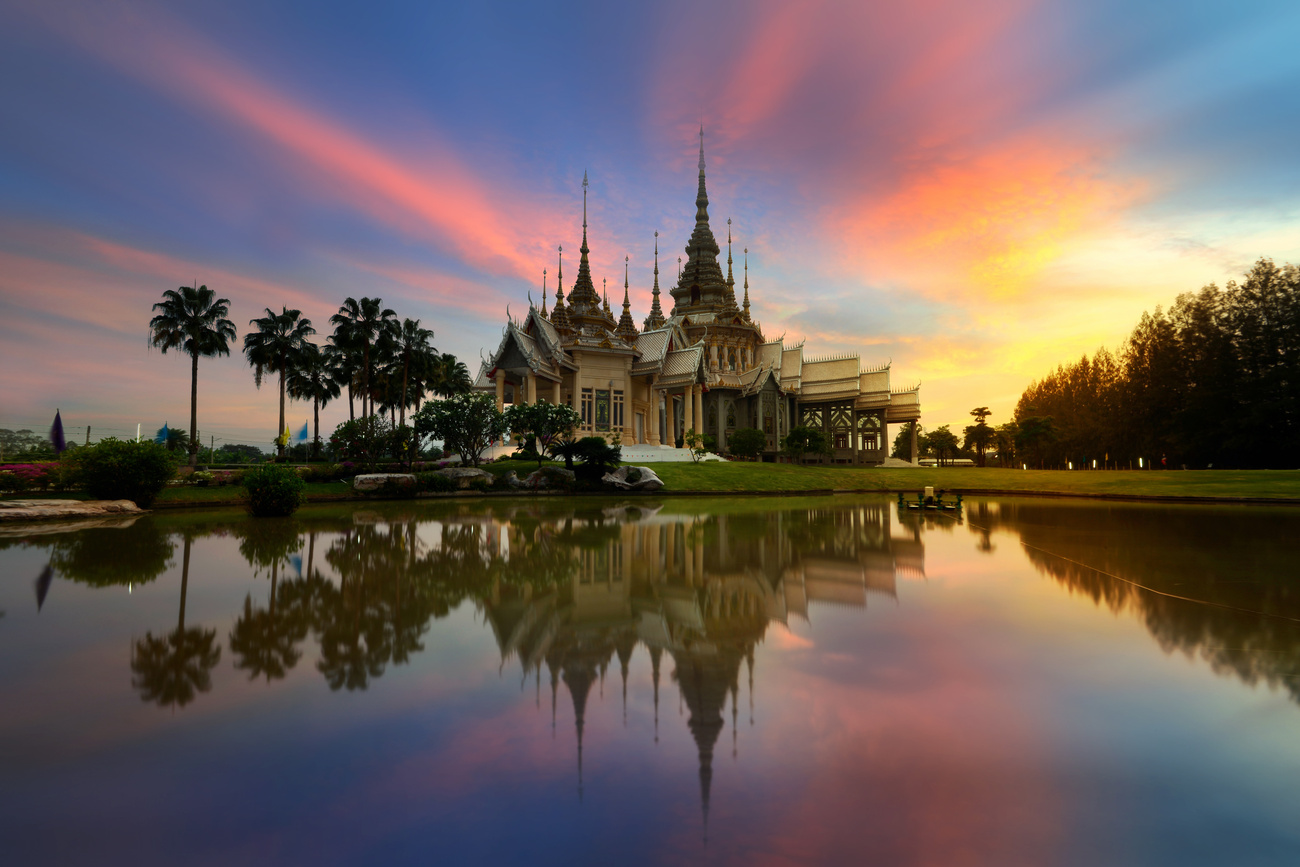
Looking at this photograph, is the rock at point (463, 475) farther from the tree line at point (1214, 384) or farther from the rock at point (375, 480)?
the tree line at point (1214, 384)

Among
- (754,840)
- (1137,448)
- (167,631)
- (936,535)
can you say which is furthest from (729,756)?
(1137,448)

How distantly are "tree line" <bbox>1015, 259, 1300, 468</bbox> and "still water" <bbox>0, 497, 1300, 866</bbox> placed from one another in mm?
44836

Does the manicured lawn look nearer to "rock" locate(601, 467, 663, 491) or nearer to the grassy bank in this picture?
the grassy bank

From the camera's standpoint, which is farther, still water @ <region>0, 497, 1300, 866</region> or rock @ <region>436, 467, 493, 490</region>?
rock @ <region>436, 467, 493, 490</region>

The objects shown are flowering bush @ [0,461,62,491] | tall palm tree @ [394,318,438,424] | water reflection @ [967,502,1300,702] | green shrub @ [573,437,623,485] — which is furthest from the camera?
tall palm tree @ [394,318,438,424]

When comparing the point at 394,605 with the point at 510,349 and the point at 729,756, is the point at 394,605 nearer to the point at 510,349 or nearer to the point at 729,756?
the point at 729,756

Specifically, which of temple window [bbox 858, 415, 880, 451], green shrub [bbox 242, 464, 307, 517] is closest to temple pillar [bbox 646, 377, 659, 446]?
temple window [bbox 858, 415, 880, 451]

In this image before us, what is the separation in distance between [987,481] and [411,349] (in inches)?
1390

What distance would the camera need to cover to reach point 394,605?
22.5 ft

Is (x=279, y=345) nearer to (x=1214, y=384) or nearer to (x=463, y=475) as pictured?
(x=463, y=475)

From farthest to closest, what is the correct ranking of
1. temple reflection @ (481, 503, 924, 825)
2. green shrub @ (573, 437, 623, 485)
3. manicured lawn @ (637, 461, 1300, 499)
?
manicured lawn @ (637, 461, 1300, 499), green shrub @ (573, 437, 623, 485), temple reflection @ (481, 503, 924, 825)

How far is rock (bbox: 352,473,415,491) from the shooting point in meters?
24.4

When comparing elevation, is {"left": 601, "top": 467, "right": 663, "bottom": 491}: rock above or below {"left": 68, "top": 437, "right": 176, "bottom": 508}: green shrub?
below

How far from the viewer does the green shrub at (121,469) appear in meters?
18.6
